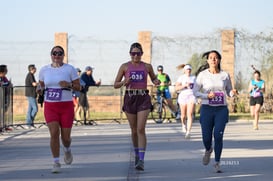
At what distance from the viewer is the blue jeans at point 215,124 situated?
11797mm

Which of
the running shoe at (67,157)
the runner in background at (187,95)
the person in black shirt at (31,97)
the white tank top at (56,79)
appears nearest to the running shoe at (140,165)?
the running shoe at (67,157)

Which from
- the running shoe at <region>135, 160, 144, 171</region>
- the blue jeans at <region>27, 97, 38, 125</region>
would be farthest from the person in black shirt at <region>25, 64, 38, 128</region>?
the running shoe at <region>135, 160, 144, 171</region>

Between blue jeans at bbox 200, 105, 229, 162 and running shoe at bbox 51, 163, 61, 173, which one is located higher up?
blue jeans at bbox 200, 105, 229, 162

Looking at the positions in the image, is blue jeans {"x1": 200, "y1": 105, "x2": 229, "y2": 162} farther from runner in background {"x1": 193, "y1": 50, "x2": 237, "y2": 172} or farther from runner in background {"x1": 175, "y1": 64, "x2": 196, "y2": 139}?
runner in background {"x1": 175, "y1": 64, "x2": 196, "y2": 139}

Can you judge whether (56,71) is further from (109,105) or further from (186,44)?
(186,44)

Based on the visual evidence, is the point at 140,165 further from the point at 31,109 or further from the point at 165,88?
the point at 165,88

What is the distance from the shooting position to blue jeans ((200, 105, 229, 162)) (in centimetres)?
1180

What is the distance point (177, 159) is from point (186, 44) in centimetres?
1996

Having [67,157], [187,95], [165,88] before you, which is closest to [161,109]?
[165,88]

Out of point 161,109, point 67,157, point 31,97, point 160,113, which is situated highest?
point 31,97

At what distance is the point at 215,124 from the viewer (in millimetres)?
11883

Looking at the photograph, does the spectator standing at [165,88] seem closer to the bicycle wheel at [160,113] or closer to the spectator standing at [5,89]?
the bicycle wheel at [160,113]

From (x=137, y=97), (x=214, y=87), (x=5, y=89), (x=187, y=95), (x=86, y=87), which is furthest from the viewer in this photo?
(x=86, y=87)

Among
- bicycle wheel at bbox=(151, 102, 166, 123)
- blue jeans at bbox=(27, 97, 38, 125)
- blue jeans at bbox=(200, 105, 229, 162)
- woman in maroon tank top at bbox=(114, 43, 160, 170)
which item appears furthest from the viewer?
bicycle wheel at bbox=(151, 102, 166, 123)
